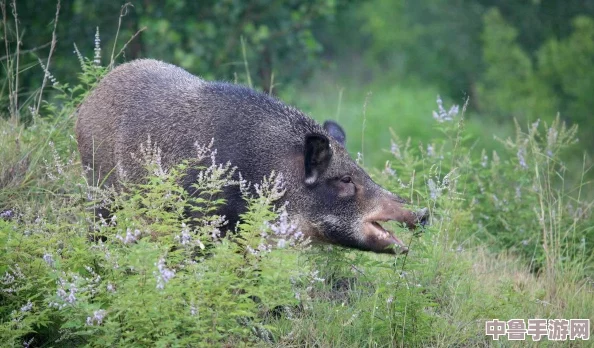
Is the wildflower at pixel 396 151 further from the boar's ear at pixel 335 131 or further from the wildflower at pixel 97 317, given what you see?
the wildflower at pixel 97 317

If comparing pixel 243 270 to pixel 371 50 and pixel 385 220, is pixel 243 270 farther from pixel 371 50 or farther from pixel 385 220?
pixel 371 50

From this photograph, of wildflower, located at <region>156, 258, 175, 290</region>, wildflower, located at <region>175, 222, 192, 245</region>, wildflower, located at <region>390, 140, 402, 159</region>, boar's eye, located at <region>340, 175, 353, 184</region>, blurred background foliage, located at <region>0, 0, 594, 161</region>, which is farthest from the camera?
blurred background foliage, located at <region>0, 0, 594, 161</region>

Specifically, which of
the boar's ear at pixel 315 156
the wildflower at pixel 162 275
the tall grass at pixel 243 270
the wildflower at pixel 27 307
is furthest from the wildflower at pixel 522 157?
the wildflower at pixel 27 307

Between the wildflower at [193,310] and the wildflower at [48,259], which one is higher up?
the wildflower at [48,259]

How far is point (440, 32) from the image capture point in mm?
28078

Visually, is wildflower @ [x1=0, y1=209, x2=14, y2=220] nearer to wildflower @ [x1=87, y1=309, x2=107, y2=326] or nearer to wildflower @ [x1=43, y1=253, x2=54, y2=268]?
wildflower @ [x1=43, y1=253, x2=54, y2=268]

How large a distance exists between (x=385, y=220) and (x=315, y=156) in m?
0.68

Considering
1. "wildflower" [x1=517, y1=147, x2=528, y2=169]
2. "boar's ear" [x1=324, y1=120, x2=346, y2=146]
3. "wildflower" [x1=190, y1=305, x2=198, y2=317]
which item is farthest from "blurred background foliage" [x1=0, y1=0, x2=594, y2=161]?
"wildflower" [x1=190, y1=305, x2=198, y2=317]

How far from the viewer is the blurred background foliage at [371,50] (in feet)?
46.7

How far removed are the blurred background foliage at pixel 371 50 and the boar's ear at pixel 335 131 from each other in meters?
0.29

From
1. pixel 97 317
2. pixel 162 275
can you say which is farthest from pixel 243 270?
pixel 97 317

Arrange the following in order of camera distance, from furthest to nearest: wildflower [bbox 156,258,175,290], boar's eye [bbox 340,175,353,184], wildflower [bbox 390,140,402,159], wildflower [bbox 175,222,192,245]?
1. wildflower [bbox 390,140,402,159]
2. boar's eye [bbox 340,175,353,184]
3. wildflower [bbox 175,222,192,245]
4. wildflower [bbox 156,258,175,290]

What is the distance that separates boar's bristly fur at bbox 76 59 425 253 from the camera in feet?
22.1

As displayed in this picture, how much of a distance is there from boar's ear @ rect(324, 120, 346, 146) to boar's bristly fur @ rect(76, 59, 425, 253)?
0.02 m
